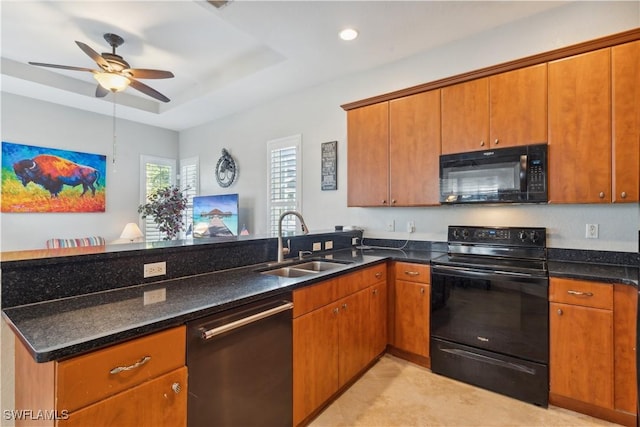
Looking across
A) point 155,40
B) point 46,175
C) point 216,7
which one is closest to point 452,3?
point 216,7

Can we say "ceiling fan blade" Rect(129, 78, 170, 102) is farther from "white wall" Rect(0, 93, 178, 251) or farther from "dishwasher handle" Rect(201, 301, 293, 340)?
"dishwasher handle" Rect(201, 301, 293, 340)

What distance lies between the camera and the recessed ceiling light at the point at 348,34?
278 centimetres

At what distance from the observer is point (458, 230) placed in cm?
293

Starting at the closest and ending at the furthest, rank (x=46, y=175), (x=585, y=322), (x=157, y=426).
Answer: (x=157, y=426) < (x=585, y=322) < (x=46, y=175)

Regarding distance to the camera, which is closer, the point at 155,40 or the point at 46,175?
the point at 155,40

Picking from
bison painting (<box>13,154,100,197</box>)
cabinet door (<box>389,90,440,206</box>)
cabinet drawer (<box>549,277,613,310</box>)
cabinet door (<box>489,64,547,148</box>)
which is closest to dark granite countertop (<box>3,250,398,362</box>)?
cabinet door (<box>389,90,440,206</box>)

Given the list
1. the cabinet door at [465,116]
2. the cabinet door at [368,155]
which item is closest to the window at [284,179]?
the cabinet door at [368,155]

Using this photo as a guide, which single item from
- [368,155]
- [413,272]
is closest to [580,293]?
[413,272]

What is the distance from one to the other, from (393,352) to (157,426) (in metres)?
2.18

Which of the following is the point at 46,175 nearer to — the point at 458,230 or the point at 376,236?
the point at 376,236

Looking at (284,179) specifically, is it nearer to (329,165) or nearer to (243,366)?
(329,165)

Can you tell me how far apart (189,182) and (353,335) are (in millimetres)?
4731

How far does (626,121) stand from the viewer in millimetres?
2064

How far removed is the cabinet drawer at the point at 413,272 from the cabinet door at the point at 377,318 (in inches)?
6.8
